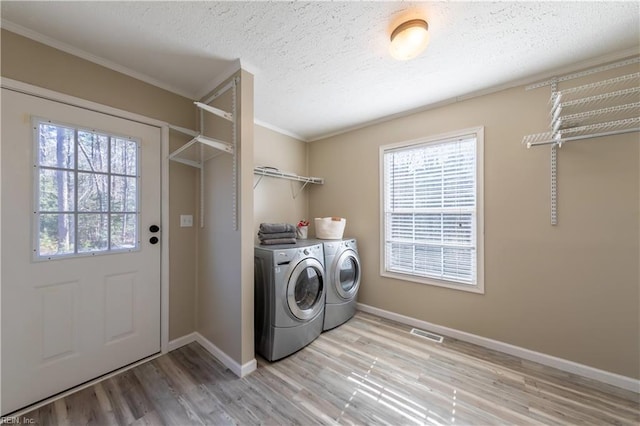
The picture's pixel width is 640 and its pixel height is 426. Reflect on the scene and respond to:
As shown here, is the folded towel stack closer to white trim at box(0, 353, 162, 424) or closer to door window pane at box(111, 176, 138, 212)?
door window pane at box(111, 176, 138, 212)

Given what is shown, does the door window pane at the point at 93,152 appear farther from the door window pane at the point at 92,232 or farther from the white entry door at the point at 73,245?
the door window pane at the point at 92,232

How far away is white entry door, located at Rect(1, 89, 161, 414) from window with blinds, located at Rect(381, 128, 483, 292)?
2.28 m

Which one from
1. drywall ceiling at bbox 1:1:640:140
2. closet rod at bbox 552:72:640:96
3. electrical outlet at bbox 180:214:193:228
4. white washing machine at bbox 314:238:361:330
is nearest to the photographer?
drywall ceiling at bbox 1:1:640:140

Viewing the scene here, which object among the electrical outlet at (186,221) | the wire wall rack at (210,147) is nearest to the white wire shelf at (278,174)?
the wire wall rack at (210,147)

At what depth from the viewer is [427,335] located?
89.5 inches

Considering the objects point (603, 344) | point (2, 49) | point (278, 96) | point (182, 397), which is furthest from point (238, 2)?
point (603, 344)

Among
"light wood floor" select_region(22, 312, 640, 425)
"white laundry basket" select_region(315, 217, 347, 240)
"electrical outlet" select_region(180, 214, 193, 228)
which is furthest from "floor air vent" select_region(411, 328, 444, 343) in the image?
"electrical outlet" select_region(180, 214, 193, 228)

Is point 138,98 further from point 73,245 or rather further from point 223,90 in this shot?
point 73,245

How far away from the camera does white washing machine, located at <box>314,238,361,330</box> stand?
2.36 metres

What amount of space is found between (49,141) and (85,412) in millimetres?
1677

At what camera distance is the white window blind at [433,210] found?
2188mm

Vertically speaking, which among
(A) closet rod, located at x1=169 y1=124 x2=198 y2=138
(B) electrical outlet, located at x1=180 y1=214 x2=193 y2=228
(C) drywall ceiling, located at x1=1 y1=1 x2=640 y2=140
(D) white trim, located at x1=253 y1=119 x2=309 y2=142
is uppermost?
(C) drywall ceiling, located at x1=1 y1=1 x2=640 y2=140

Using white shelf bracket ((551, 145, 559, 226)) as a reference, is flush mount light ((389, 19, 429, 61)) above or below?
above

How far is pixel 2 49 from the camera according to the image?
4.43 feet
